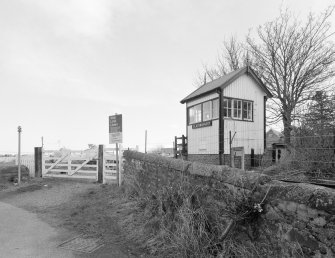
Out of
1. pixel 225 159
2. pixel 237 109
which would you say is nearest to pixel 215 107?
pixel 237 109

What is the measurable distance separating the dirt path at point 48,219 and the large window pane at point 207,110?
22.9ft

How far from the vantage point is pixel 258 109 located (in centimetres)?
1600

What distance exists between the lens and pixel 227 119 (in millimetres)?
14359

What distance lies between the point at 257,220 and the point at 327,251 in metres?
0.90

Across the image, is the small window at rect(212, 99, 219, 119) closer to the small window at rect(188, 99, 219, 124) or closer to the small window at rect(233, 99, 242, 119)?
the small window at rect(188, 99, 219, 124)

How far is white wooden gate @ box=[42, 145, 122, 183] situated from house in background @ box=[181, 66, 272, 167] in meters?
4.75

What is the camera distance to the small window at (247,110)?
610 inches

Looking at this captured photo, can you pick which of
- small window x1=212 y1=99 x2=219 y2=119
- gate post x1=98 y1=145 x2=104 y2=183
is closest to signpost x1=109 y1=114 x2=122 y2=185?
gate post x1=98 y1=145 x2=104 y2=183

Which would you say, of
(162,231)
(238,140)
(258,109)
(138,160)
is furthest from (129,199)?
(258,109)

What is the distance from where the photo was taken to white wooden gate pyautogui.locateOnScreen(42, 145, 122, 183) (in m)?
13.6

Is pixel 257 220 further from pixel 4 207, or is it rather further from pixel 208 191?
pixel 4 207

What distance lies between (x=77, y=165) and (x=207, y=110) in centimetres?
728

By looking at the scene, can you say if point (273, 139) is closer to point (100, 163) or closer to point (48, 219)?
point (100, 163)

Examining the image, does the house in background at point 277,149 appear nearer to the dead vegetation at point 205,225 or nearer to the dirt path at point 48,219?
the dead vegetation at point 205,225
